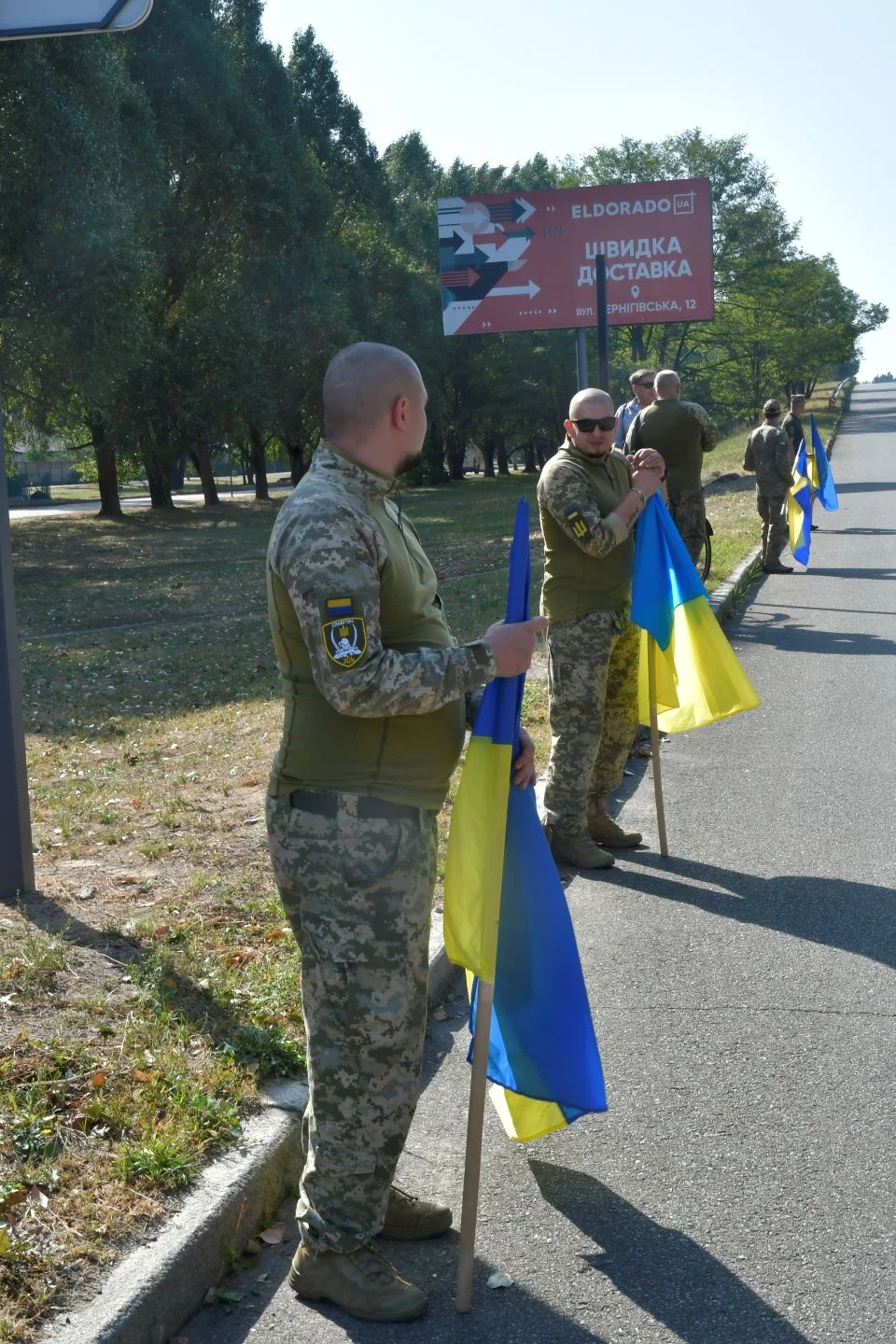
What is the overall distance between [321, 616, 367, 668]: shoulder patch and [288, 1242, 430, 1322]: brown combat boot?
1.38 meters

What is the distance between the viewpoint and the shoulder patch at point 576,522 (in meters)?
6.25

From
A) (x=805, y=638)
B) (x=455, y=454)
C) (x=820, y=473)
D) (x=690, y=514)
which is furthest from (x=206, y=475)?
(x=690, y=514)

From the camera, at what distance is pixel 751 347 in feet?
218

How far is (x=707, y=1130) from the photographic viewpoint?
160 inches

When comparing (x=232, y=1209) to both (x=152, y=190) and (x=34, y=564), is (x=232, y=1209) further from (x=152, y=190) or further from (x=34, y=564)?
(x=152, y=190)

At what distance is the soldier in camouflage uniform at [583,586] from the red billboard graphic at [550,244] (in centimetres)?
1536

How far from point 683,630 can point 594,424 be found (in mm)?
1177

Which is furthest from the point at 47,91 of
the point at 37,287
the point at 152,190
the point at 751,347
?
the point at 751,347

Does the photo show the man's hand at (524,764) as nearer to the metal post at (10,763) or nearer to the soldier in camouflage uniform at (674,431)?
the metal post at (10,763)

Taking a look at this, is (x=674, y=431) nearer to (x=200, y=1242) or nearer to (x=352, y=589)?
(x=352, y=589)

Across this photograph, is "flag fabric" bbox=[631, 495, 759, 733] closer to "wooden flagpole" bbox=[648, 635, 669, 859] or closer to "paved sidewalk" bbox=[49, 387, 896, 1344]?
"wooden flagpole" bbox=[648, 635, 669, 859]

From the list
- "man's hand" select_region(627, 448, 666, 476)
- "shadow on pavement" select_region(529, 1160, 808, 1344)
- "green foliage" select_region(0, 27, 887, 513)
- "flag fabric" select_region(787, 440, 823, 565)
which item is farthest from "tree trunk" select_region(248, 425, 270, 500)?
"shadow on pavement" select_region(529, 1160, 808, 1344)

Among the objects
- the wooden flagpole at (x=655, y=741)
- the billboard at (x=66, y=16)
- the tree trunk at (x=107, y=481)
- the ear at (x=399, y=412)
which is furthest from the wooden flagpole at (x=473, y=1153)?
the tree trunk at (x=107, y=481)

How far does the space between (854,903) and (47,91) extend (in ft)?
67.5
